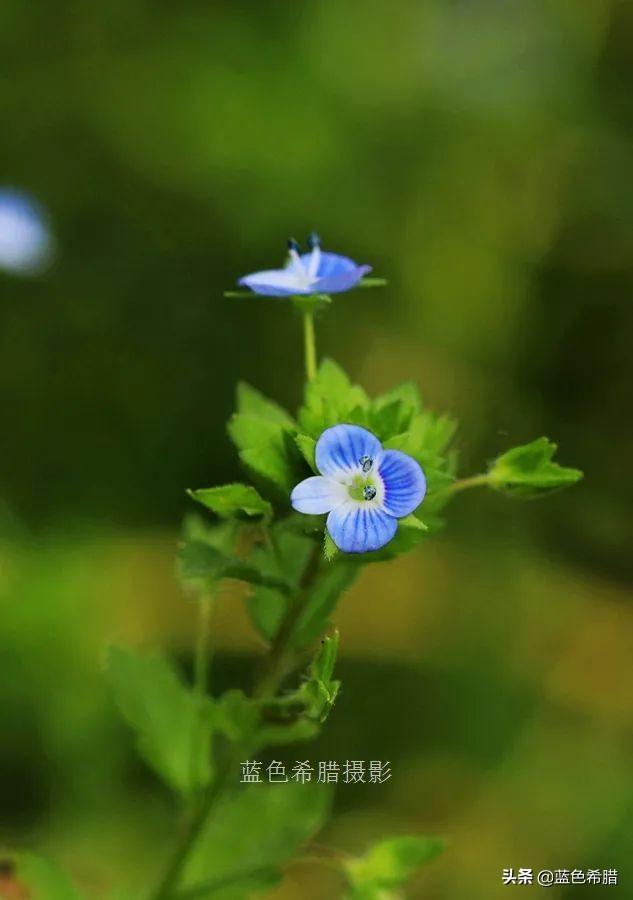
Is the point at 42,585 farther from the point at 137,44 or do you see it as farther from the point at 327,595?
the point at 137,44

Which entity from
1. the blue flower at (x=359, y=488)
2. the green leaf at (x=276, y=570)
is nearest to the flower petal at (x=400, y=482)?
the blue flower at (x=359, y=488)

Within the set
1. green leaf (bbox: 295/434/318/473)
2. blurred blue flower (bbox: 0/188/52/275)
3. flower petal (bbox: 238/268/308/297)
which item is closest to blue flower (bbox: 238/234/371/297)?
flower petal (bbox: 238/268/308/297)

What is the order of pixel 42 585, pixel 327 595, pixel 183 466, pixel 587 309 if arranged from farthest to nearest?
pixel 587 309 < pixel 183 466 < pixel 42 585 < pixel 327 595

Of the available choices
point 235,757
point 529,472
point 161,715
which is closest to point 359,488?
point 529,472

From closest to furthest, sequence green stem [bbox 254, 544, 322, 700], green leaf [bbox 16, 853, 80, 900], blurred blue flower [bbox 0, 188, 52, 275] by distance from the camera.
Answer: green stem [bbox 254, 544, 322, 700], green leaf [bbox 16, 853, 80, 900], blurred blue flower [bbox 0, 188, 52, 275]

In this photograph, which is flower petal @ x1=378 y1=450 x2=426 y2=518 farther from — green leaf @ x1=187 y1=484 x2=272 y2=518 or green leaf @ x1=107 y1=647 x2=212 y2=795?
green leaf @ x1=107 y1=647 x2=212 y2=795

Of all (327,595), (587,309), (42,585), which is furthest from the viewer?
(587,309)

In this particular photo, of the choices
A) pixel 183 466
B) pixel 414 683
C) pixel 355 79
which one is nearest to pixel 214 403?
pixel 183 466
